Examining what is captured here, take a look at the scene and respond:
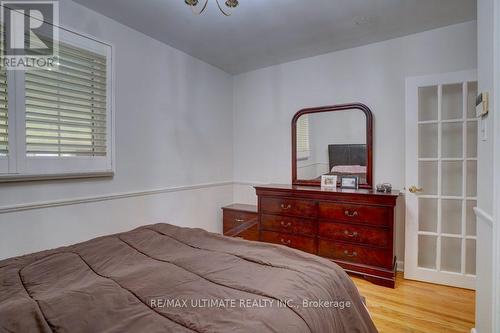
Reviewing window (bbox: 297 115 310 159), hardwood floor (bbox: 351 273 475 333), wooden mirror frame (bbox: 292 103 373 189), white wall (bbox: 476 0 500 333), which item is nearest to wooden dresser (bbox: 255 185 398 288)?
hardwood floor (bbox: 351 273 475 333)

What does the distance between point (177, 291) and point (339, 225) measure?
2044 millimetres

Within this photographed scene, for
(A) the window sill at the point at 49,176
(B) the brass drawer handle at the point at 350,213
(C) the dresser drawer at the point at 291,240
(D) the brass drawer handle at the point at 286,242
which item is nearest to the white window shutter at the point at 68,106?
(A) the window sill at the point at 49,176

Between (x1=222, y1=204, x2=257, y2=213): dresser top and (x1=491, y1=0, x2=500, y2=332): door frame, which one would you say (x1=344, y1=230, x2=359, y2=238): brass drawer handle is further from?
(x1=491, y1=0, x2=500, y2=332): door frame

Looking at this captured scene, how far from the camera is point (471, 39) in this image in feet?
8.16

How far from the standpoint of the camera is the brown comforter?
82cm

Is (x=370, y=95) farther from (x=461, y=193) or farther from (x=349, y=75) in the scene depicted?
(x=461, y=193)

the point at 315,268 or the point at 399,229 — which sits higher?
the point at 315,268

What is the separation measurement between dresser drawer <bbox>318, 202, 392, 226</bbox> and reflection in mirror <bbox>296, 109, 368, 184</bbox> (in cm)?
54

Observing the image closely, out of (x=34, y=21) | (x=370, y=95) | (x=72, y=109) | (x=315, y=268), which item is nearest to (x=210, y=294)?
(x=315, y=268)

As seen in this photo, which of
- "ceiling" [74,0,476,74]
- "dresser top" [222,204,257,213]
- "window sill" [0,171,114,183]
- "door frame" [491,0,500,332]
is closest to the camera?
"door frame" [491,0,500,332]

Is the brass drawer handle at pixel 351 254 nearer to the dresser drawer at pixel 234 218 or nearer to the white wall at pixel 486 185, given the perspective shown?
the white wall at pixel 486 185

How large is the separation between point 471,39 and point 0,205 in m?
4.19

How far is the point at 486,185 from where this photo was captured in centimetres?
138

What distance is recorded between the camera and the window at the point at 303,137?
3371mm
